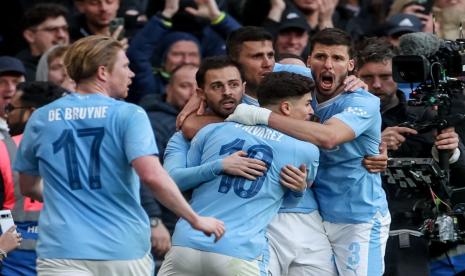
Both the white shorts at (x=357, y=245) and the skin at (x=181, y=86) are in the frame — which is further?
the skin at (x=181, y=86)

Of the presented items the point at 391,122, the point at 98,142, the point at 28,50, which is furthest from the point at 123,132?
the point at 28,50

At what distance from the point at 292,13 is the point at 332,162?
16.5 ft

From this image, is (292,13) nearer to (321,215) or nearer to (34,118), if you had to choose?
(321,215)

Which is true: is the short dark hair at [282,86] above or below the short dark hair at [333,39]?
below

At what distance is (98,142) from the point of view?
23.2 feet

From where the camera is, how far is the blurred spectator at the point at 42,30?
12.3 meters

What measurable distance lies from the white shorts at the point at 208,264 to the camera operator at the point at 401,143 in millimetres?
1887

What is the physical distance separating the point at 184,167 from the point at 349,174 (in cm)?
107

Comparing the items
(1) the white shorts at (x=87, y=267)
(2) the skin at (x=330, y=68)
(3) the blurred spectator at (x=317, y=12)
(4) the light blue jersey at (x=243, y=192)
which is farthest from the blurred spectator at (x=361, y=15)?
(1) the white shorts at (x=87, y=267)

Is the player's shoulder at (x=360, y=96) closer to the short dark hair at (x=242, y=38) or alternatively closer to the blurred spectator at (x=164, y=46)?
the short dark hair at (x=242, y=38)

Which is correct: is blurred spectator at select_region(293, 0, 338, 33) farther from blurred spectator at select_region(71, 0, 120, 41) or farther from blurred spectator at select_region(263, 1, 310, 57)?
blurred spectator at select_region(71, 0, 120, 41)

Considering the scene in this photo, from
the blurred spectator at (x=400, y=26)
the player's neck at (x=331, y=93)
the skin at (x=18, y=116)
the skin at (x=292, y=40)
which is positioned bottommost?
the skin at (x=18, y=116)

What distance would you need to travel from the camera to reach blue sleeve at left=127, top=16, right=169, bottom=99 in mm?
12336

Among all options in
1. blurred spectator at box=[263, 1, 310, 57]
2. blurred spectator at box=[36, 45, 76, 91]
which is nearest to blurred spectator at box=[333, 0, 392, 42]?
blurred spectator at box=[263, 1, 310, 57]
